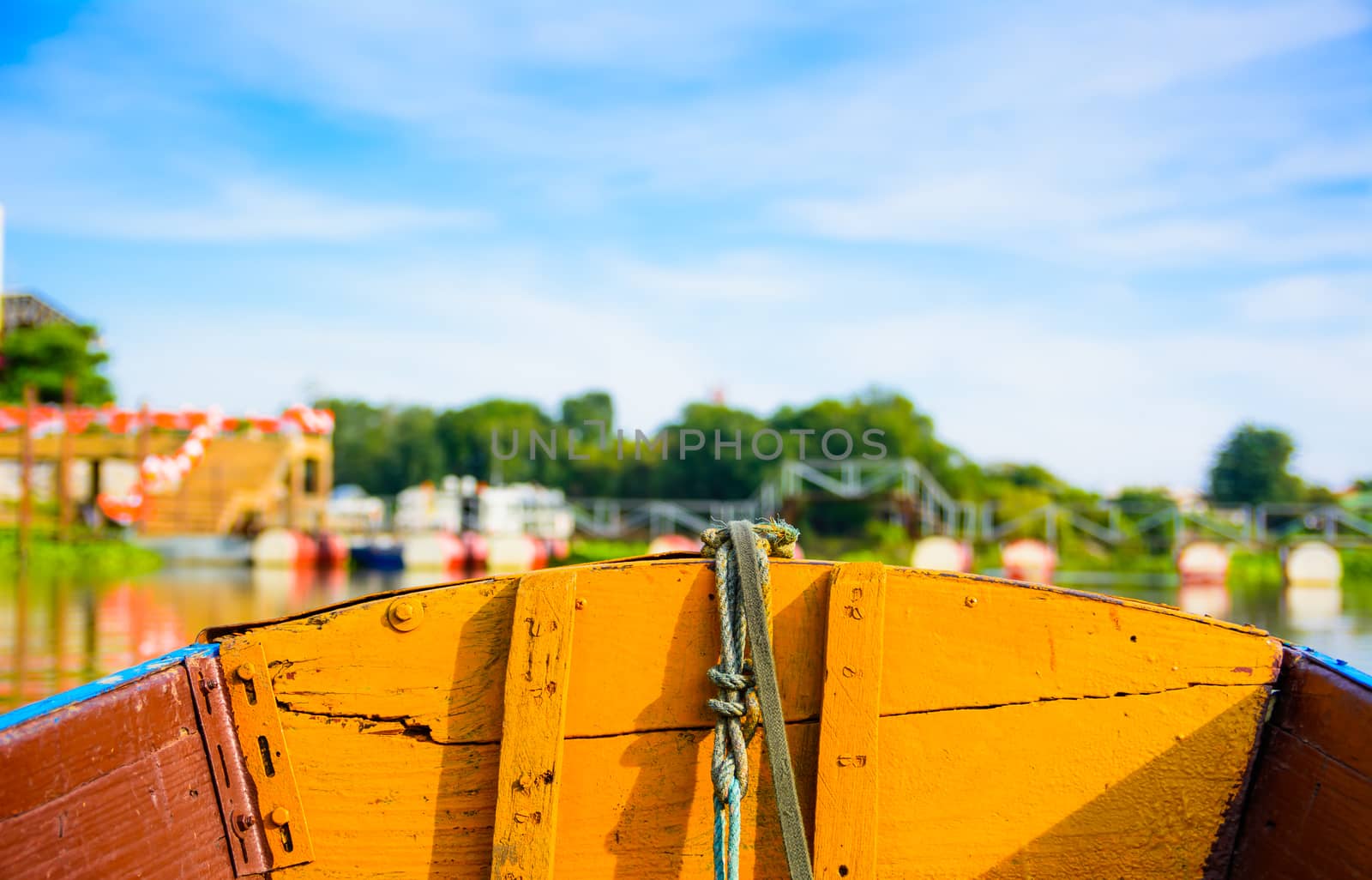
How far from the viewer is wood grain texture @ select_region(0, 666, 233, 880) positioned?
1500 millimetres

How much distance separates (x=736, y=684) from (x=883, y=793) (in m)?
0.34

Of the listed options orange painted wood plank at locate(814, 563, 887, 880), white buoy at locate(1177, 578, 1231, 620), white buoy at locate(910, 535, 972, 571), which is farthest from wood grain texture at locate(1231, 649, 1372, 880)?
white buoy at locate(910, 535, 972, 571)

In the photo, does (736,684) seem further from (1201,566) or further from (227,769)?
(1201,566)

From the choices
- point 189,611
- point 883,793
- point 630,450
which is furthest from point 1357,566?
point 883,793

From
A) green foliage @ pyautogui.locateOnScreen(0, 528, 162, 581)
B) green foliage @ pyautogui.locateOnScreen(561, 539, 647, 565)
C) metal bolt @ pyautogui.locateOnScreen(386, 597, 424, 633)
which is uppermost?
metal bolt @ pyautogui.locateOnScreen(386, 597, 424, 633)

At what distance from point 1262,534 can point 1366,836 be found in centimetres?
1869

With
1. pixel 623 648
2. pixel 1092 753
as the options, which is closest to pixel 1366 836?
pixel 1092 753

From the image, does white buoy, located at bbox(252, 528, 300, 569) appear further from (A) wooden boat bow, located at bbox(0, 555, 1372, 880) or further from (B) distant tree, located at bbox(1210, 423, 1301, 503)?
(B) distant tree, located at bbox(1210, 423, 1301, 503)

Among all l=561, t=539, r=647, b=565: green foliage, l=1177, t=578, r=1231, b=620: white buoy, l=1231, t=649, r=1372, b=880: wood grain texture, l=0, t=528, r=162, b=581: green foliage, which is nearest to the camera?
l=1231, t=649, r=1372, b=880: wood grain texture

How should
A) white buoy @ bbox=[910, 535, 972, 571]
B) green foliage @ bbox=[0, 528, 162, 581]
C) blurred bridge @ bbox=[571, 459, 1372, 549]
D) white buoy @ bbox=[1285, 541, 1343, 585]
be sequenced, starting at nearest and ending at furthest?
white buoy @ bbox=[910, 535, 972, 571]
white buoy @ bbox=[1285, 541, 1343, 585]
green foliage @ bbox=[0, 528, 162, 581]
blurred bridge @ bbox=[571, 459, 1372, 549]

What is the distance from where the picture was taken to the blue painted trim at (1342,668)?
5.38 ft

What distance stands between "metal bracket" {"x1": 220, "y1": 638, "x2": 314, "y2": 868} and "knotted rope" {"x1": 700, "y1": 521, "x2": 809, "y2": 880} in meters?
0.70

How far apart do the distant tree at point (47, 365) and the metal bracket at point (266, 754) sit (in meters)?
24.9

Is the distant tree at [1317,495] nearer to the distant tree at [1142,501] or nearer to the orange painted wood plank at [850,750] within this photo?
the distant tree at [1142,501]
